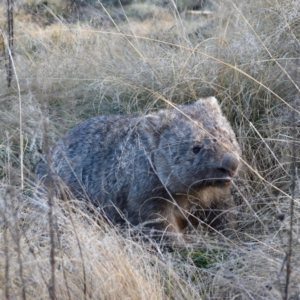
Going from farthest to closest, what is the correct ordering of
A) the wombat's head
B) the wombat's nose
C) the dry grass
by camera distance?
the wombat's head → the wombat's nose → the dry grass

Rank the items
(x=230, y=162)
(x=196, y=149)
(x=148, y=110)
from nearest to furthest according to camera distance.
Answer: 1. (x=230, y=162)
2. (x=196, y=149)
3. (x=148, y=110)

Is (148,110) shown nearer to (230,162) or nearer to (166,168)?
(166,168)

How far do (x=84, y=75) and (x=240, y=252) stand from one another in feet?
10.2

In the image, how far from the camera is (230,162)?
4004mm

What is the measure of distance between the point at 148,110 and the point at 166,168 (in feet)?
3.34

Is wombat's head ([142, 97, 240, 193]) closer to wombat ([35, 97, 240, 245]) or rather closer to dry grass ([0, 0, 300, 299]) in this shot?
wombat ([35, 97, 240, 245])

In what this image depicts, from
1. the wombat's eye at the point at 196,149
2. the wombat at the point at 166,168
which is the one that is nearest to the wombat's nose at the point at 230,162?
the wombat at the point at 166,168

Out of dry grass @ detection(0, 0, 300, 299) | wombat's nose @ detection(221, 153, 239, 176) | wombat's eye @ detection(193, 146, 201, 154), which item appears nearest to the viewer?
dry grass @ detection(0, 0, 300, 299)

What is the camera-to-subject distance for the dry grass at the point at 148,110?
3.19m

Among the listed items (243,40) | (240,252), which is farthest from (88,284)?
(243,40)

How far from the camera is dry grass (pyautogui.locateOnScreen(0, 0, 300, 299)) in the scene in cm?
319

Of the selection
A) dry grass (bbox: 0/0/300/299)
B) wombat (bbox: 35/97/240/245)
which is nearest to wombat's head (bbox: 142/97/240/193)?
wombat (bbox: 35/97/240/245)

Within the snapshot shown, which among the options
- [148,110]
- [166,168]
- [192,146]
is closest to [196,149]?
[192,146]

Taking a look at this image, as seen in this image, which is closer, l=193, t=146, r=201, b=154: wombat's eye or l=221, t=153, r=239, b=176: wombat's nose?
l=221, t=153, r=239, b=176: wombat's nose
